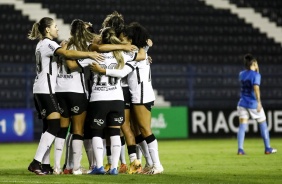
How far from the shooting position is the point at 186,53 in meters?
26.4

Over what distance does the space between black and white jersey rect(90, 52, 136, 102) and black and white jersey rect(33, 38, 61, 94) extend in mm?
539

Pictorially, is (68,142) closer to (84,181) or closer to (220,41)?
(84,181)

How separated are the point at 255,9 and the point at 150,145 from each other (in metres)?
18.8

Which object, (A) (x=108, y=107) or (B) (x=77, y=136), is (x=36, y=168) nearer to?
(B) (x=77, y=136)

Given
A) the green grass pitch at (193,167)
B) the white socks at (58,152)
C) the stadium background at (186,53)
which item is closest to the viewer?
the green grass pitch at (193,167)

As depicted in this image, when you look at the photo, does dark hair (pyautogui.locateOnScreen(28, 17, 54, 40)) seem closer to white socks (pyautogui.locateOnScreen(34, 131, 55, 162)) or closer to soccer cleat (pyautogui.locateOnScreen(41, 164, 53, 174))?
Result: white socks (pyautogui.locateOnScreen(34, 131, 55, 162))

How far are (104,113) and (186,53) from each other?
16369mm

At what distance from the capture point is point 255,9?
93.8 feet

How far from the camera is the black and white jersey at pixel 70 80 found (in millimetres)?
10422

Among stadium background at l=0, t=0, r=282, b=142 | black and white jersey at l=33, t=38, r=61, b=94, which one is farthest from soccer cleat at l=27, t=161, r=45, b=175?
stadium background at l=0, t=0, r=282, b=142

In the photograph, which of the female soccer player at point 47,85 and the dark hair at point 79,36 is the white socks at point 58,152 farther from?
the dark hair at point 79,36

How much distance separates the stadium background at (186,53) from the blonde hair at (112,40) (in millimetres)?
10773

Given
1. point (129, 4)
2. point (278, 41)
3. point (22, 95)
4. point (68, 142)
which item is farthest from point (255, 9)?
point (68, 142)

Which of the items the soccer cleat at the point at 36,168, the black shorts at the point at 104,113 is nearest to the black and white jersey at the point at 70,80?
the black shorts at the point at 104,113
